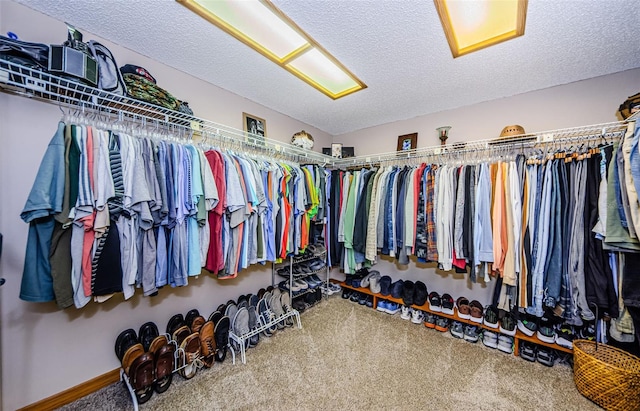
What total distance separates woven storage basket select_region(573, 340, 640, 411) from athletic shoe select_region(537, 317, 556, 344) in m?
0.17

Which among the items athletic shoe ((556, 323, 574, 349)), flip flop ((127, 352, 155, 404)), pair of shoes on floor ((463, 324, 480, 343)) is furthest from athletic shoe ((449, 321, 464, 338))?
flip flop ((127, 352, 155, 404))

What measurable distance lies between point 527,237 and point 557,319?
81cm

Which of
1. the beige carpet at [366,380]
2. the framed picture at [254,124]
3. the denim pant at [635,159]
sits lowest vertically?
the beige carpet at [366,380]

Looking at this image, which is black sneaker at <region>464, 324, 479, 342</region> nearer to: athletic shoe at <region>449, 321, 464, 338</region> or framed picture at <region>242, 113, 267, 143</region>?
athletic shoe at <region>449, 321, 464, 338</region>

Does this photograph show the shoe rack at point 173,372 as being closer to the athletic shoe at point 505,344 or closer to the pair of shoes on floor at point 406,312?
the pair of shoes on floor at point 406,312

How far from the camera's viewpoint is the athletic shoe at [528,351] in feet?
5.96

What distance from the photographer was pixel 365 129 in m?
3.29

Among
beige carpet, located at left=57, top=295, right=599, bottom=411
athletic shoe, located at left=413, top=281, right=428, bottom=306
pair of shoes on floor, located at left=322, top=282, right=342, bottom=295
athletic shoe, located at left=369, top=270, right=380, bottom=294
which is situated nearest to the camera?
beige carpet, located at left=57, top=295, right=599, bottom=411

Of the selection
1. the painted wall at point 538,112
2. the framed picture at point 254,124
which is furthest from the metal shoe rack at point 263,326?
the painted wall at point 538,112

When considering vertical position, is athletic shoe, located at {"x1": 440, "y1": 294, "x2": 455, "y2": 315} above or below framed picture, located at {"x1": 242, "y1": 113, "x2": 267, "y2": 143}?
below

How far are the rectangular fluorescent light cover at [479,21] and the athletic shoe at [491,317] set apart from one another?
2.22m

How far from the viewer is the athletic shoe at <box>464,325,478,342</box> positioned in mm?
2047

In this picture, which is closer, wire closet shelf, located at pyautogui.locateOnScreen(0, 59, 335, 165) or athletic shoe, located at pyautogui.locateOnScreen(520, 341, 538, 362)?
wire closet shelf, located at pyautogui.locateOnScreen(0, 59, 335, 165)

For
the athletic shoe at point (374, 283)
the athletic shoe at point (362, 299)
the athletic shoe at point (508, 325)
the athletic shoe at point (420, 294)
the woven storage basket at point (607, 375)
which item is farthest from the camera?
the athletic shoe at point (362, 299)
